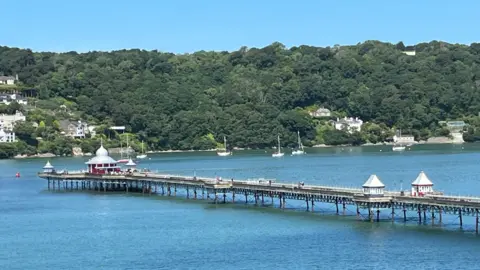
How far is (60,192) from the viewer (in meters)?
108

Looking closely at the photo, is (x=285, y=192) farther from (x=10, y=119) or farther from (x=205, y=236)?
(x=10, y=119)

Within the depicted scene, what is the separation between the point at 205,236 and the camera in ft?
227

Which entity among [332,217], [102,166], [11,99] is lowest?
[332,217]

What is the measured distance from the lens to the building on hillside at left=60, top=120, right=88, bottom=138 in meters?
182

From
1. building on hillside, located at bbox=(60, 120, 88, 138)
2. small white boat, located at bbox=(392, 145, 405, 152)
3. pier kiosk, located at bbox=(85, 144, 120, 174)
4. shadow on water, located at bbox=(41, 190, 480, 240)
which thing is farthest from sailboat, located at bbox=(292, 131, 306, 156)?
shadow on water, located at bbox=(41, 190, 480, 240)

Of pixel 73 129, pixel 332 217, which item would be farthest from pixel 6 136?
pixel 332 217

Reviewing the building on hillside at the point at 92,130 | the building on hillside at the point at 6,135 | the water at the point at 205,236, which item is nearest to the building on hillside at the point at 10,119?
the building on hillside at the point at 6,135

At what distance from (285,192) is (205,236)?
15.0 m

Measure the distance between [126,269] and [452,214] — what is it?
27.4 m

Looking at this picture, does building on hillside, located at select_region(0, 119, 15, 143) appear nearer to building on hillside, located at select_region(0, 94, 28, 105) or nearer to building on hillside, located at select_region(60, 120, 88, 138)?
building on hillside, located at select_region(60, 120, 88, 138)

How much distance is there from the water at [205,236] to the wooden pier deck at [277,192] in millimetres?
1435

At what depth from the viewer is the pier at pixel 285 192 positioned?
69.6 m

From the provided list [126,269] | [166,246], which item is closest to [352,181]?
[166,246]

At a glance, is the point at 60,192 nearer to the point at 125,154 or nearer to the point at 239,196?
the point at 239,196
